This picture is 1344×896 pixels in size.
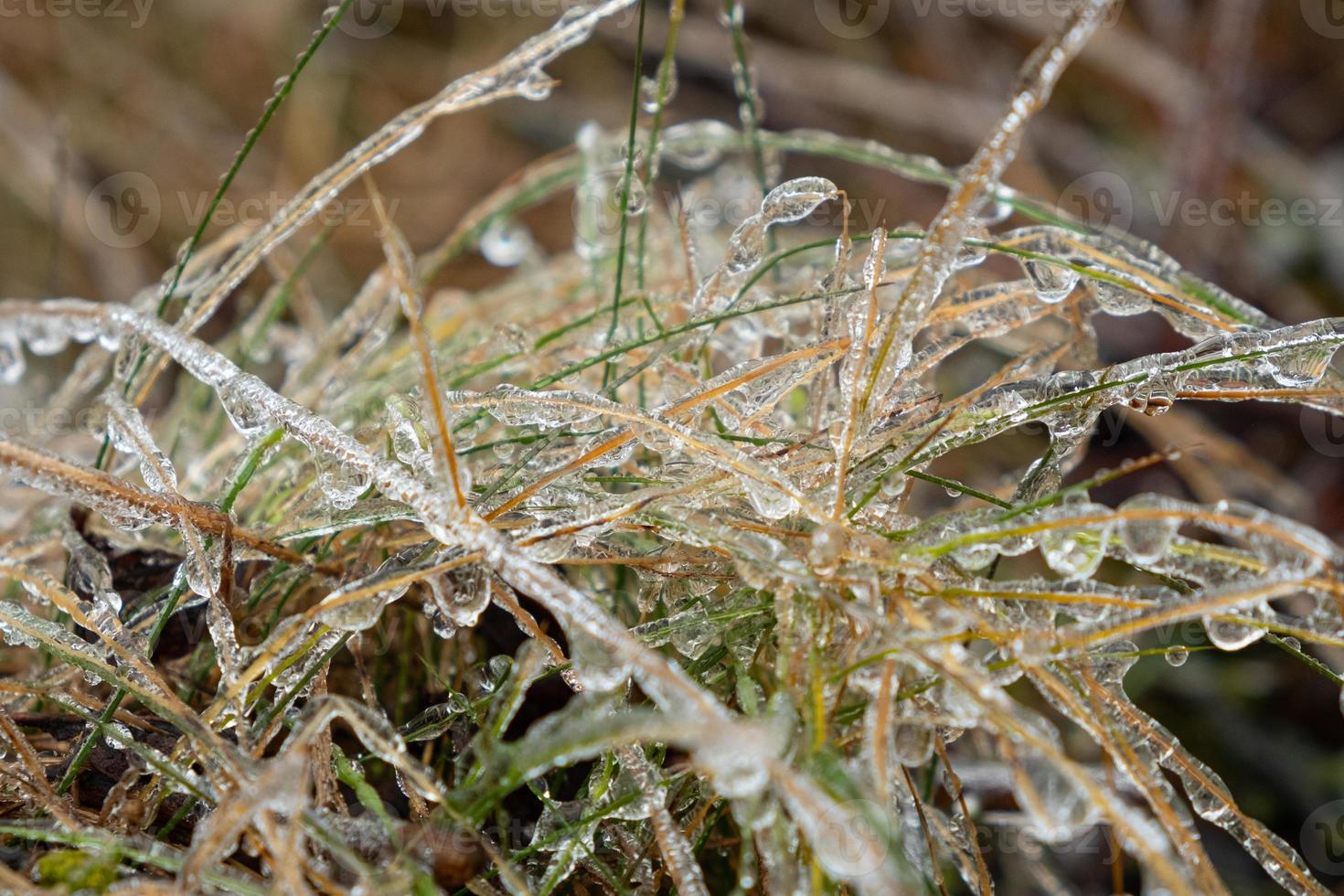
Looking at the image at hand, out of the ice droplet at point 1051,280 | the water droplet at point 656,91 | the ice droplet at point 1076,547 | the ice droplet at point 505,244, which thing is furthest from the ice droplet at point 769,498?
the ice droplet at point 505,244

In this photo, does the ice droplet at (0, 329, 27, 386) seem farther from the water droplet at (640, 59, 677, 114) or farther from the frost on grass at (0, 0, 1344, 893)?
the water droplet at (640, 59, 677, 114)

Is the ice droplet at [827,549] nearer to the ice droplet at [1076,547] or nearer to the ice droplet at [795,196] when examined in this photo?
the ice droplet at [1076,547]

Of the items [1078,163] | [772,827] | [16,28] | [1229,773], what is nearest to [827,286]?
[772,827]

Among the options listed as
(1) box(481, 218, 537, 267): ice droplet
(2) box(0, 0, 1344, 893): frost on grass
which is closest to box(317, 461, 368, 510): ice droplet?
(2) box(0, 0, 1344, 893): frost on grass

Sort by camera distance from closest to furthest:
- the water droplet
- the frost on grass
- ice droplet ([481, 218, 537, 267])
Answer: the frost on grass < the water droplet < ice droplet ([481, 218, 537, 267])

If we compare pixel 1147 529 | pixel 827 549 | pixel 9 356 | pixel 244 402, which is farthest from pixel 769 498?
pixel 9 356

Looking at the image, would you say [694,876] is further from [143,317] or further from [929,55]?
[929,55]

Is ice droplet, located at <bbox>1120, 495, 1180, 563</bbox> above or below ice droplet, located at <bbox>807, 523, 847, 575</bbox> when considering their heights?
below

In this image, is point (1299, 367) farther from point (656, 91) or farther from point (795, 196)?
point (656, 91)
